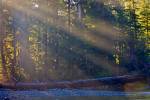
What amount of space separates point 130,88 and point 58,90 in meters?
6.40

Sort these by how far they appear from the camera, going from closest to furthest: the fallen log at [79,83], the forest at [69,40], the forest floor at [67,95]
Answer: the forest floor at [67,95] < the fallen log at [79,83] < the forest at [69,40]

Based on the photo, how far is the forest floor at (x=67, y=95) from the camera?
78.2 ft

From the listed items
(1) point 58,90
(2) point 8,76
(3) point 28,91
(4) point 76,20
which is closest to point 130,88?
(1) point 58,90

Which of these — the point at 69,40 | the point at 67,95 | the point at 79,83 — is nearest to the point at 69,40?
the point at 69,40

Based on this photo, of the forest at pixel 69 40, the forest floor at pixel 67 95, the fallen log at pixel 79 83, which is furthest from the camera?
the forest at pixel 69 40

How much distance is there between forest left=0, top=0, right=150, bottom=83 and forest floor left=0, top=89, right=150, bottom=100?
322 inches

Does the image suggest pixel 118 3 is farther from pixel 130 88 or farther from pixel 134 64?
pixel 130 88

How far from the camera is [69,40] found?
1508 inches

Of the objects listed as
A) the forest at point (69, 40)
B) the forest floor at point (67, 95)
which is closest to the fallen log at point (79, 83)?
the forest floor at point (67, 95)

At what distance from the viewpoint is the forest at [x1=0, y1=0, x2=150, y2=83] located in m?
36.5

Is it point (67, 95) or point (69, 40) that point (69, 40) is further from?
point (67, 95)

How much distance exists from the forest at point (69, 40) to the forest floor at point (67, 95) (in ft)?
26.8

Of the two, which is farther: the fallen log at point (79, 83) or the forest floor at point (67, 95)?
the fallen log at point (79, 83)

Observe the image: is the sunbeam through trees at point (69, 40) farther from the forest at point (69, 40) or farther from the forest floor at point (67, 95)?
the forest floor at point (67, 95)
